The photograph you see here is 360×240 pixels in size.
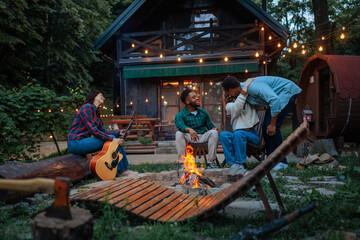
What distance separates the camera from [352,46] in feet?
57.9

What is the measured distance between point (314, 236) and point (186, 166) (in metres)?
2.04

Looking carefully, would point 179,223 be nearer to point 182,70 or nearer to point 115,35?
point 182,70

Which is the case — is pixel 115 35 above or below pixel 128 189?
above

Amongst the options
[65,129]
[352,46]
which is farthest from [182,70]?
[352,46]

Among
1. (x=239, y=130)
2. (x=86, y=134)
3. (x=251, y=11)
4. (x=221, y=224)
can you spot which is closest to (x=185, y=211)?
(x=221, y=224)

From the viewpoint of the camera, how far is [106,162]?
4109mm

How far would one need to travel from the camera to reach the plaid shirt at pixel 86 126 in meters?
4.26

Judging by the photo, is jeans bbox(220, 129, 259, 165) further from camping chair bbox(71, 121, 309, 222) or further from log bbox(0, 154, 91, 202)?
log bbox(0, 154, 91, 202)

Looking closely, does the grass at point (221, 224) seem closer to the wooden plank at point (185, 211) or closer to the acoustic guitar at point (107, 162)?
the wooden plank at point (185, 211)

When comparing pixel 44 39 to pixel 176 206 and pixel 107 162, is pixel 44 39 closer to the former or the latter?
pixel 107 162

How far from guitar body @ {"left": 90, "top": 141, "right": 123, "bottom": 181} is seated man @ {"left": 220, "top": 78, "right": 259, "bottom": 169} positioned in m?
1.74

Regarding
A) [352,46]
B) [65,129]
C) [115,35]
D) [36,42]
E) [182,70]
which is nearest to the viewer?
[65,129]

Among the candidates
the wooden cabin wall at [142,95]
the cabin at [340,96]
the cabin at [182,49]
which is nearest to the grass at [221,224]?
the cabin at [340,96]

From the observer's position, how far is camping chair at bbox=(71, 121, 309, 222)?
1.99m
